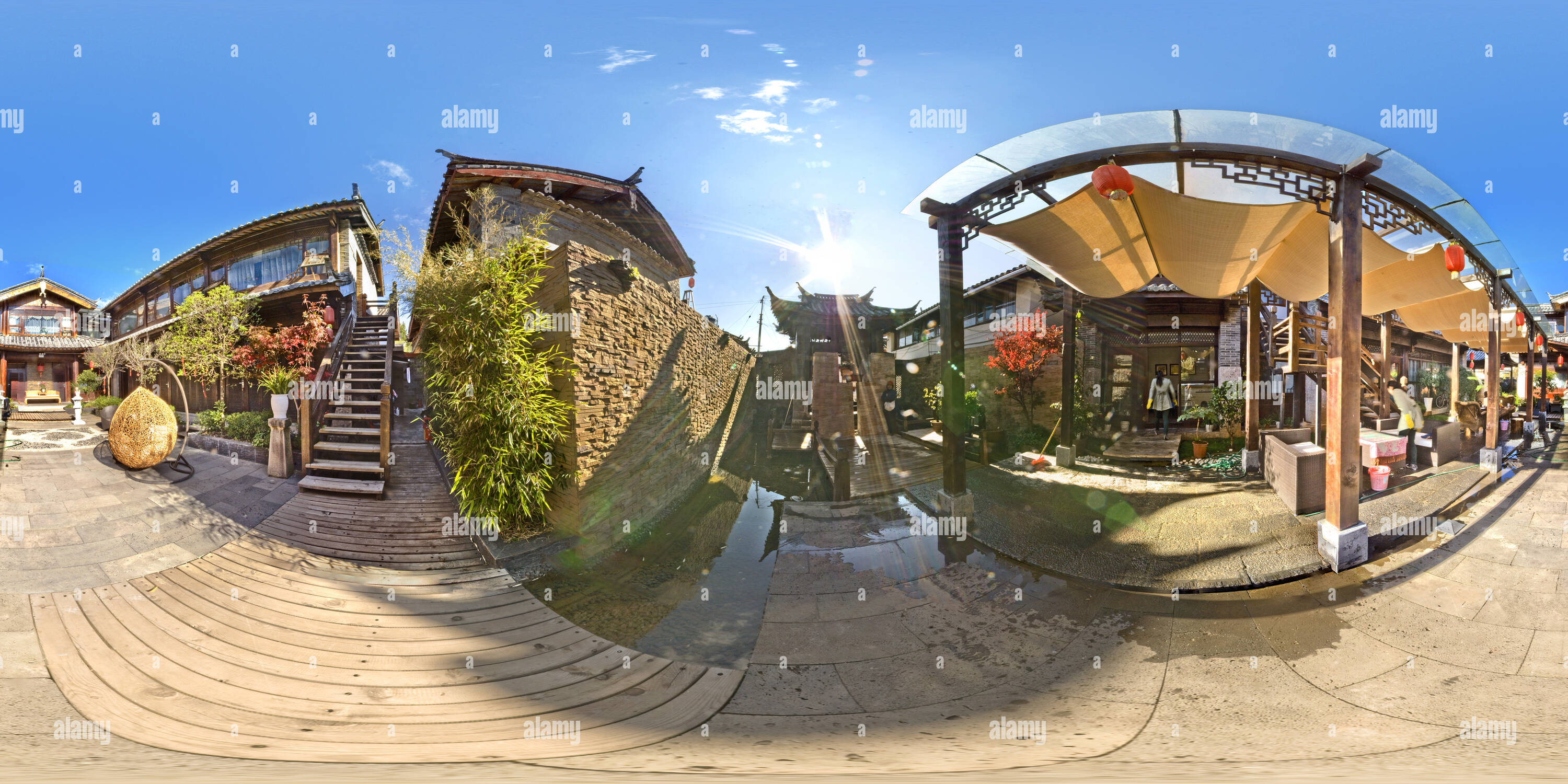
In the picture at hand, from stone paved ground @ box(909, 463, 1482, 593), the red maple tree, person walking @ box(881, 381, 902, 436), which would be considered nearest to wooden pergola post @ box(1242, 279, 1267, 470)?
stone paved ground @ box(909, 463, 1482, 593)

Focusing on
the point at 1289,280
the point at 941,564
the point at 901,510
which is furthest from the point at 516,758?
the point at 1289,280

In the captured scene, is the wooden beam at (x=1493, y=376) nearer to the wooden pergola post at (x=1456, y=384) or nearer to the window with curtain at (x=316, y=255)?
the wooden pergola post at (x=1456, y=384)

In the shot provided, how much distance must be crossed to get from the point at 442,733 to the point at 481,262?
10.8 ft

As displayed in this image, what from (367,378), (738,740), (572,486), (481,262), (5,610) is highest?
(481,262)

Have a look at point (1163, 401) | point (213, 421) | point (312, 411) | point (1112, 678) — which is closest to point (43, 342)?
point (213, 421)

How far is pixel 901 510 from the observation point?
5031 millimetres

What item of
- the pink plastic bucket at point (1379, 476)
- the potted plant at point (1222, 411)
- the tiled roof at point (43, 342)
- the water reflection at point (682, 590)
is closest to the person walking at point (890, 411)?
the potted plant at point (1222, 411)

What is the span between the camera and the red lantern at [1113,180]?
3561 mm

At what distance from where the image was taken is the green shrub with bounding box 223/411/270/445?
5.34m

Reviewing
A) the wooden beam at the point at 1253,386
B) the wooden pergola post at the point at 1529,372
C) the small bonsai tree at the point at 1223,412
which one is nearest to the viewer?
the wooden beam at the point at 1253,386

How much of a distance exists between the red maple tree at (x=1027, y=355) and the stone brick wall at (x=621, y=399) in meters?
5.56

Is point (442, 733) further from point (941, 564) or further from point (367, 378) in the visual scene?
point (367, 378)

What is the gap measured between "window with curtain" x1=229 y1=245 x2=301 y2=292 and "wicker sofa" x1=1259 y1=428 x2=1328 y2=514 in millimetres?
14158

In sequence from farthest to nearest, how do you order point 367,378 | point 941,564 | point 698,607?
point 367,378 → point 941,564 → point 698,607
